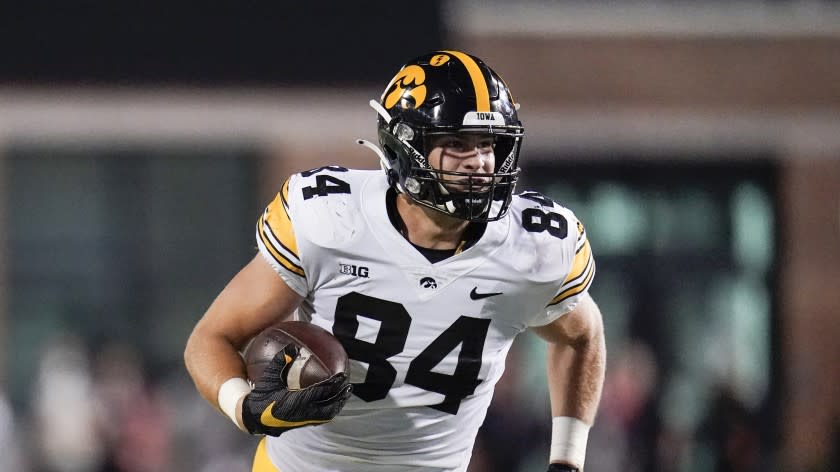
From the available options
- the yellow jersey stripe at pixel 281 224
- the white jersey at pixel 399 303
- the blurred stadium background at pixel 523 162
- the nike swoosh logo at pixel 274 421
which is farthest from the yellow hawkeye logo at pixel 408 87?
→ the blurred stadium background at pixel 523 162

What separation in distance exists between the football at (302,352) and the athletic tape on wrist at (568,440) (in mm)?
802

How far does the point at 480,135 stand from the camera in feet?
10.7

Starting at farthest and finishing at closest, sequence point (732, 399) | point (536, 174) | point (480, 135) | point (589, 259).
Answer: point (536, 174) < point (732, 399) < point (589, 259) < point (480, 135)

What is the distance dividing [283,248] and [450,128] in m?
0.49

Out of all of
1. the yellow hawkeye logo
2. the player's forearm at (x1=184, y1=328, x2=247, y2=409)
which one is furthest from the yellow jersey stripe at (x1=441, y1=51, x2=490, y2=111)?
the player's forearm at (x1=184, y1=328, x2=247, y2=409)

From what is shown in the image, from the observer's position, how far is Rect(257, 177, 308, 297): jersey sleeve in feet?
10.6

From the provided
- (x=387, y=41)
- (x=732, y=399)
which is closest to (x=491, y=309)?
(x=732, y=399)

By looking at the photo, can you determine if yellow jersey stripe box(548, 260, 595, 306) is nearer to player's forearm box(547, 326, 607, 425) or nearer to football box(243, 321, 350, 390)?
player's forearm box(547, 326, 607, 425)

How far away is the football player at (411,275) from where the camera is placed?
10.6 feet

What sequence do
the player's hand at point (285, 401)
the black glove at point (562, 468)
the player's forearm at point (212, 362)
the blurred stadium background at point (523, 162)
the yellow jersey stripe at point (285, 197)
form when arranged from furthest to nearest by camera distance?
the blurred stadium background at point (523, 162) < the black glove at point (562, 468) < the yellow jersey stripe at point (285, 197) < the player's forearm at point (212, 362) < the player's hand at point (285, 401)

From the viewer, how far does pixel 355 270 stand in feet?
10.7

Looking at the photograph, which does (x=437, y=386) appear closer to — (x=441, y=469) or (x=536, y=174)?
(x=441, y=469)

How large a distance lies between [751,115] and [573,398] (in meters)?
8.62

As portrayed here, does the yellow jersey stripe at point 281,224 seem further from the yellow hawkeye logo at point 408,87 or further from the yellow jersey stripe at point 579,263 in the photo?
the yellow jersey stripe at point 579,263
